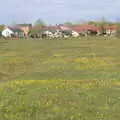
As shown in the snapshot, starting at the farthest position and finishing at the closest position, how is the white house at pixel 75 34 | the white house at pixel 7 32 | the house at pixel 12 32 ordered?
1. the white house at pixel 75 34
2. the house at pixel 12 32
3. the white house at pixel 7 32

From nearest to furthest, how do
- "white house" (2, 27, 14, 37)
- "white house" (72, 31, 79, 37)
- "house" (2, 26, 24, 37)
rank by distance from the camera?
"white house" (2, 27, 14, 37), "house" (2, 26, 24, 37), "white house" (72, 31, 79, 37)

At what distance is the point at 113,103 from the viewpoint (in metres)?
23.2

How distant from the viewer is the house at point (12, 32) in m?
180

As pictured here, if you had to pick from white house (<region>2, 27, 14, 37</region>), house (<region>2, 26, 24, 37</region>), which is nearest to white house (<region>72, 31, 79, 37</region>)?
house (<region>2, 26, 24, 37</region>)

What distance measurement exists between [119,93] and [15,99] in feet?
22.8

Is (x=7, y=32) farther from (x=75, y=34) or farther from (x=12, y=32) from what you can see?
(x=75, y=34)

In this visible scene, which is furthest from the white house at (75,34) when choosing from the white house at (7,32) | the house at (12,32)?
the white house at (7,32)

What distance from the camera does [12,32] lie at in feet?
607

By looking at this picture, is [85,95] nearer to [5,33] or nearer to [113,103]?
[113,103]

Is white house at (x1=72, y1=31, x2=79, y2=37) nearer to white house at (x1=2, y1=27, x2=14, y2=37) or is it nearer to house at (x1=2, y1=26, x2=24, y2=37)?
house at (x1=2, y1=26, x2=24, y2=37)

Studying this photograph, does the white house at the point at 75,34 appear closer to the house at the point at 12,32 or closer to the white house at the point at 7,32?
the house at the point at 12,32

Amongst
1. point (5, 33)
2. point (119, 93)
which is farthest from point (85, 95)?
point (5, 33)

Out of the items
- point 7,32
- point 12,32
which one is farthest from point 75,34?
point 7,32

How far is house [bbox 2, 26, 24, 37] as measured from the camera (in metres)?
180
